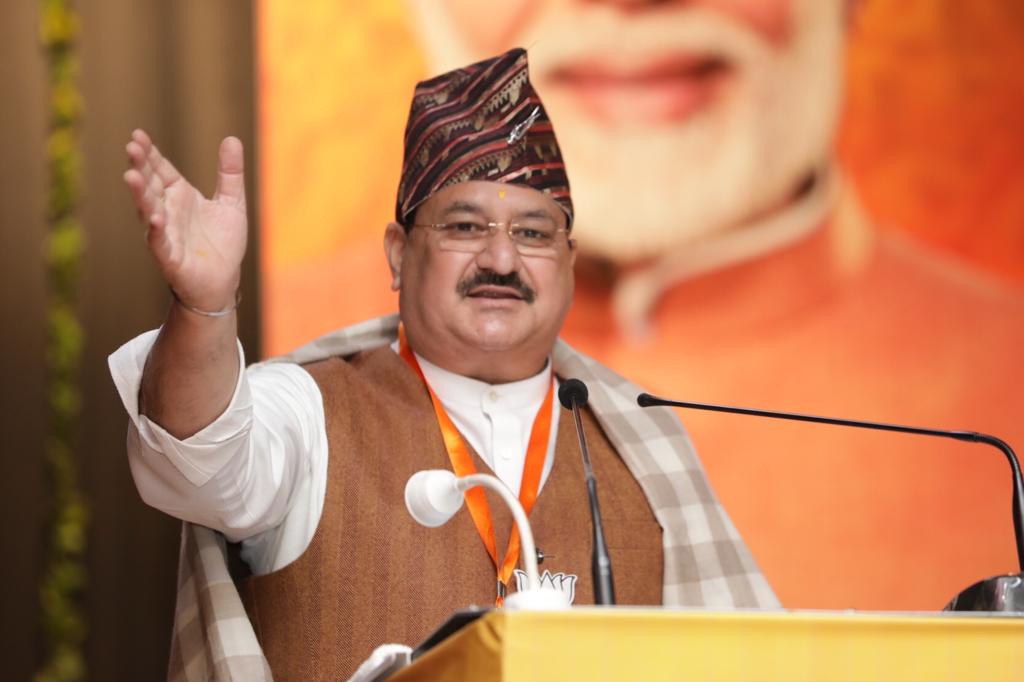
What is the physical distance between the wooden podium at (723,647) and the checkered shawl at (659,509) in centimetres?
100

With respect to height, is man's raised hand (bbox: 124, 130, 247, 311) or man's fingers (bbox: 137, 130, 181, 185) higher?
man's fingers (bbox: 137, 130, 181, 185)

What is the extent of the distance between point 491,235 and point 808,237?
83.6 inches

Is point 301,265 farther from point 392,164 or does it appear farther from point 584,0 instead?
point 584,0

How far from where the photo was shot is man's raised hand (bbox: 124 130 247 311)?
1874mm

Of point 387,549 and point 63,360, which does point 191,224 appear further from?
point 63,360

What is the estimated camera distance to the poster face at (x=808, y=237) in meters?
4.44

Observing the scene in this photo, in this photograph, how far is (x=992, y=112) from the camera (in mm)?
4730

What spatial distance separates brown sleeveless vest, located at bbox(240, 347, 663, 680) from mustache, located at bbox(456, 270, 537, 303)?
0.23 meters

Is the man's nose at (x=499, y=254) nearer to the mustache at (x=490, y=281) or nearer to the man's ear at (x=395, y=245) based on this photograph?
the mustache at (x=490, y=281)

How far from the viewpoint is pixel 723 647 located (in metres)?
1.51

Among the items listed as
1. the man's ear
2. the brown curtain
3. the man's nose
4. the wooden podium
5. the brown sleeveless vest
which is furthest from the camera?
the brown curtain

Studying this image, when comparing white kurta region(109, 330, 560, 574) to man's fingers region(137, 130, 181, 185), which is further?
white kurta region(109, 330, 560, 574)

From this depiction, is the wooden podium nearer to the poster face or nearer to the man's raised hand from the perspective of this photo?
the man's raised hand

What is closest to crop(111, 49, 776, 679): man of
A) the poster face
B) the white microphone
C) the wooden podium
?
the white microphone
